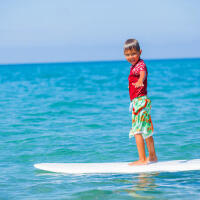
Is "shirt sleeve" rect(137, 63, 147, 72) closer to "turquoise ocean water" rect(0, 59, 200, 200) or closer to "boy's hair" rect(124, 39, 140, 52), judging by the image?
"boy's hair" rect(124, 39, 140, 52)

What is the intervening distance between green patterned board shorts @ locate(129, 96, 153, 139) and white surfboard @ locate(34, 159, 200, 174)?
1.70 ft

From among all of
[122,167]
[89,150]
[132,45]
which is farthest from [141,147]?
[89,150]

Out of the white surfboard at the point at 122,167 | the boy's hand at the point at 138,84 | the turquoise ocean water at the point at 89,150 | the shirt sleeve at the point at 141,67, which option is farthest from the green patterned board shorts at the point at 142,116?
the turquoise ocean water at the point at 89,150

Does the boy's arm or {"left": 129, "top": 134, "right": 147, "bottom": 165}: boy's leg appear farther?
{"left": 129, "top": 134, "right": 147, "bottom": 165}: boy's leg

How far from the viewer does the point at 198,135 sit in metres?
9.39

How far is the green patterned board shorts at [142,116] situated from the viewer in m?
5.71

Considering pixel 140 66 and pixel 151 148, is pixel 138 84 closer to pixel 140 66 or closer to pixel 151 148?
pixel 140 66

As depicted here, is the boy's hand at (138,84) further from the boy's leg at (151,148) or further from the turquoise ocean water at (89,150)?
the turquoise ocean water at (89,150)

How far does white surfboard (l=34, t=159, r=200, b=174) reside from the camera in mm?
5891

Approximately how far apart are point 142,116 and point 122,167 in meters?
0.91

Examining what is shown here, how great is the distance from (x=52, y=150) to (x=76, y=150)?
510mm

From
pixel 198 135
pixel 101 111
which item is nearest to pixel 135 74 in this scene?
pixel 198 135

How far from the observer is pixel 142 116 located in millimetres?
5758

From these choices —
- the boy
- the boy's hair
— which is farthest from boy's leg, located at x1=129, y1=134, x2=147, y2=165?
the boy's hair
